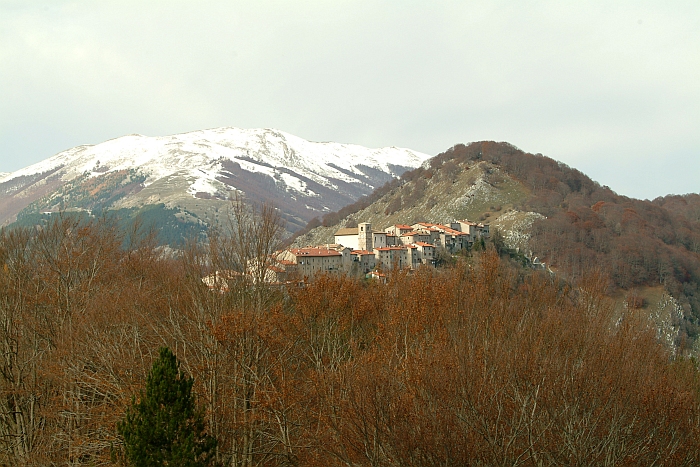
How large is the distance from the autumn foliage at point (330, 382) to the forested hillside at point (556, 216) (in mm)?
49663

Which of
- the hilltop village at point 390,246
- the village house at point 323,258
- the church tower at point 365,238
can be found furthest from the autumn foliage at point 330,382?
the church tower at point 365,238

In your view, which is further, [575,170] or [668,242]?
[575,170]

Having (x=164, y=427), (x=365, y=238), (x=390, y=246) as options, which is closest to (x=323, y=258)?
(x=365, y=238)

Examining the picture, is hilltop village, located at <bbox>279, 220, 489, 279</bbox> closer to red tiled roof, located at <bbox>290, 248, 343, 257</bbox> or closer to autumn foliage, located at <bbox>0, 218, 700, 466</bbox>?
red tiled roof, located at <bbox>290, 248, 343, 257</bbox>

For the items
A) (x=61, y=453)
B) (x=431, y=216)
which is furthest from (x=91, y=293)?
(x=431, y=216)

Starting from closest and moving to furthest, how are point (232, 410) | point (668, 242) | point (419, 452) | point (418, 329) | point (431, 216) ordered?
point (419, 452)
point (232, 410)
point (418, 329)
point (668, 242)
point (431, 216)

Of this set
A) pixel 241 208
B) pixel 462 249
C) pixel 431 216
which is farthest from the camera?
pixel 431 216

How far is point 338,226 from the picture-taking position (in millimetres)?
153750

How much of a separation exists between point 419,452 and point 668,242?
394 ft

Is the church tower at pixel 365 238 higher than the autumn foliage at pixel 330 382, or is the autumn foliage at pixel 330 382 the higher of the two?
the church tower at pixel 365 238

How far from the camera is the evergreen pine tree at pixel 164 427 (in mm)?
14578

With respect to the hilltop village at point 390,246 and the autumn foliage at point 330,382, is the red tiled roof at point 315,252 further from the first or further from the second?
the autumn foliage at point 330,382

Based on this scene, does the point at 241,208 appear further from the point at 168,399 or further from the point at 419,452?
the point at 419,452

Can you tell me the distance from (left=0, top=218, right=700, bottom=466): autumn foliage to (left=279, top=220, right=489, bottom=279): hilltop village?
5410cm
